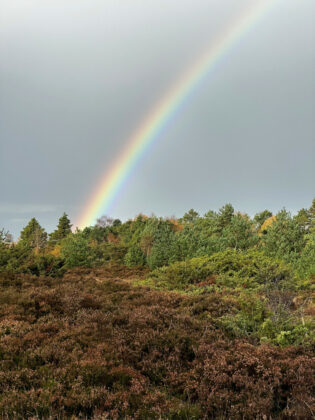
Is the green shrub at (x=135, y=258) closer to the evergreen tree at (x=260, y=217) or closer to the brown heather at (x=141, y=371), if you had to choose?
the brown heather at (x=141, y=371)

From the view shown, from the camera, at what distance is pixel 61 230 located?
67438mm

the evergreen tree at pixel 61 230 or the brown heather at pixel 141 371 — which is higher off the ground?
the evergreen tree at pixel 61 230

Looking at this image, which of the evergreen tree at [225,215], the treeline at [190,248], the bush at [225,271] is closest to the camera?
the bush at [225,271]

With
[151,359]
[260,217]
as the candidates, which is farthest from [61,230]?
[151,359]

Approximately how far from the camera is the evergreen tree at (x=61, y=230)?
67.1 m

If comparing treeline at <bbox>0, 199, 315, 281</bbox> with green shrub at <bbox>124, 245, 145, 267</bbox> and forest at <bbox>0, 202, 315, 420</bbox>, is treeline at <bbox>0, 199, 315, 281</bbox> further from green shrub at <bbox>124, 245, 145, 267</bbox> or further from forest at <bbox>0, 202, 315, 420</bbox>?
forest at <bbox>0, 202, 315, 420</bbox>

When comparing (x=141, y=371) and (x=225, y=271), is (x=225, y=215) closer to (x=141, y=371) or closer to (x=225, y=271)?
(x=225, y=271)

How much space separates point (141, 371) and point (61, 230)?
6669 centimetres

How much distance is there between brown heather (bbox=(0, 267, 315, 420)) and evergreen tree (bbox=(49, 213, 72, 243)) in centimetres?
6222

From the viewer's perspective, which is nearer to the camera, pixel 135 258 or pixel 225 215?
pixel 135 258

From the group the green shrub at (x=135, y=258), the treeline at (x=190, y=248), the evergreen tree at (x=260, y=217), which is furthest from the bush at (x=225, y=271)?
the evergreen tree at (x=260, y=217)

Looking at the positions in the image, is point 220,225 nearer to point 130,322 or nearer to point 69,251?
point 69,251

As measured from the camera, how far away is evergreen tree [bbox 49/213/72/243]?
6712 cm

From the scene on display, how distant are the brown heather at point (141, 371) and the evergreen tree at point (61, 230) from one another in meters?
62.2
